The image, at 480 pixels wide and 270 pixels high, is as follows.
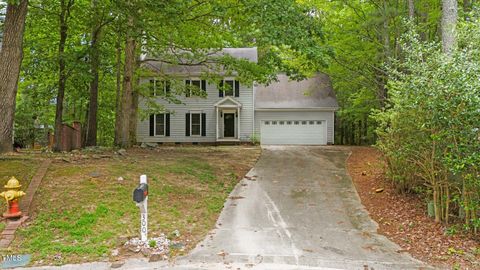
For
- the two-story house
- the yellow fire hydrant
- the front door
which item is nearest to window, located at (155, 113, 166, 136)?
the two-story house

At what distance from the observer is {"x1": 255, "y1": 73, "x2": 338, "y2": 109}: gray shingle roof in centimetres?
2312

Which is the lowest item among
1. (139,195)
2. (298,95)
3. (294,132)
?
(139,195)

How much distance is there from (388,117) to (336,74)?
1021cm

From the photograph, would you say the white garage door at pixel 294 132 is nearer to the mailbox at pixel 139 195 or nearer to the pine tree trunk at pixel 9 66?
the pine tree trunk at pixel 9 66

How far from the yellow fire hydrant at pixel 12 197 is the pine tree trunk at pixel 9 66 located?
3.22 meters

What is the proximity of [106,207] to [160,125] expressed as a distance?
16.8 metres

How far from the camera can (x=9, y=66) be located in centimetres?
862

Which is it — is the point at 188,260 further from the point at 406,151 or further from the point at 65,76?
the point at 65,76

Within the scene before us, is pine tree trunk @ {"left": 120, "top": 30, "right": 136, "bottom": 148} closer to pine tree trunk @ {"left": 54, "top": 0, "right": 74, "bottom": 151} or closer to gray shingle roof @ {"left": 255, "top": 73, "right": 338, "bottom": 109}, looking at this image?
pine tree trunk @ {"left": 54, "top": 0, "right": 74, "bottom": 151}

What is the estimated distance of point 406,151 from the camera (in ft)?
23.5

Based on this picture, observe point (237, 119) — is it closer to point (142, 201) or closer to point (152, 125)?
point (152, 125)

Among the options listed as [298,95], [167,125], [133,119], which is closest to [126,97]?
[133,119]

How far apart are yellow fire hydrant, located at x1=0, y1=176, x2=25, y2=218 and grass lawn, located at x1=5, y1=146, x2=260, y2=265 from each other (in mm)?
308

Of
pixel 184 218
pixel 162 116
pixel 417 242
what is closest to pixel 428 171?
pixel 417 242
